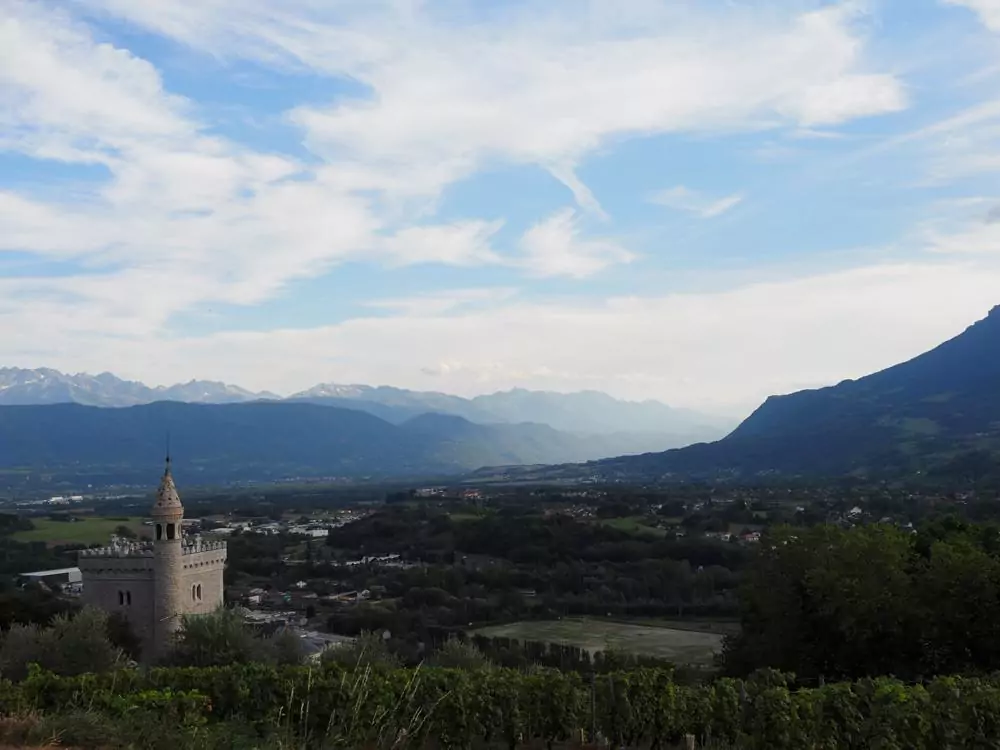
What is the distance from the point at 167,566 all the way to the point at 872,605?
25.3 metres

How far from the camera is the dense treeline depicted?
73.8 feet

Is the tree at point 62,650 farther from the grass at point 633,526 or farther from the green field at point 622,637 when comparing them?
the grass at point 633,526

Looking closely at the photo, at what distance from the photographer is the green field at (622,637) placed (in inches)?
1711

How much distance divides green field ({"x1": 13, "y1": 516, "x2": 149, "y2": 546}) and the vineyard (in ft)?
252

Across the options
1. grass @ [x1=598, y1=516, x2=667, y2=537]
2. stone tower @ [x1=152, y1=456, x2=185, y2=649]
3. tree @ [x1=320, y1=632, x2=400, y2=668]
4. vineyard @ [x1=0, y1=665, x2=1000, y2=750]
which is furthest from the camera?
grass @ [x1=598, y1=516, x2=667, y2=537]

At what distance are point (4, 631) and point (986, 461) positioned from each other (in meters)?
124

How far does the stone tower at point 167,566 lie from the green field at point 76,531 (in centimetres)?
5728

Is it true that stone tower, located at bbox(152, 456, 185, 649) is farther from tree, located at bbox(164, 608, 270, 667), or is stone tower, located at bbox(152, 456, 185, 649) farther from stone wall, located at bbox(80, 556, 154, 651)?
tree, located at bbox(164, 608, 270, 667)

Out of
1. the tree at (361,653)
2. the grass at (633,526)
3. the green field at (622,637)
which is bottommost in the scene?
the green field at (622,637)

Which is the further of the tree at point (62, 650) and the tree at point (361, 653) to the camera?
the tree at point (62, 650)

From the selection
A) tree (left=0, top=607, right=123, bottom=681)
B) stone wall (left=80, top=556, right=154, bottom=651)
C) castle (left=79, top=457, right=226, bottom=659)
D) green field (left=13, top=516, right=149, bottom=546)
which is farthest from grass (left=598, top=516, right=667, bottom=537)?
tree (left=0, top=607, right=123, bottom=681)

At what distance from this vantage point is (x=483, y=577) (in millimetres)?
67250

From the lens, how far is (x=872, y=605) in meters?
23.1

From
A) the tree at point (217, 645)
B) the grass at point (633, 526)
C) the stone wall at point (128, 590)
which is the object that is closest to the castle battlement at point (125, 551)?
the stone wall at point (128, 590)
